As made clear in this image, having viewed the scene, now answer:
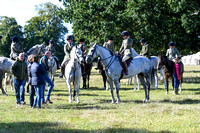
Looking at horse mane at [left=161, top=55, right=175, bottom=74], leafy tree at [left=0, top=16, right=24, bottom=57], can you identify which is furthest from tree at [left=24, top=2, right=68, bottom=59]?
horse mane at [left=161, top=55, right=175, bottom=74]

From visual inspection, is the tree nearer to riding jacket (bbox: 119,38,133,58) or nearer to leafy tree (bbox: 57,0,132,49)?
leafy tree (bbox: 57,0,132,49)

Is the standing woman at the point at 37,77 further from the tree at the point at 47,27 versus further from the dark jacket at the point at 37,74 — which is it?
the tree at the point at 47,27

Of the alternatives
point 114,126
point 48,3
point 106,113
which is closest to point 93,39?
point 106,113

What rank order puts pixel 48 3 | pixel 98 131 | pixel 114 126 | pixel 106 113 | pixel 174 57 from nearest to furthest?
pixel 98 131, pixel 114 126, pixel 106 113, pixel 174 57, pixel 48 3

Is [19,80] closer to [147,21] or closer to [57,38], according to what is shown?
[147,21]

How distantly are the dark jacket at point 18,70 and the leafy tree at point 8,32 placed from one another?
44.4 m

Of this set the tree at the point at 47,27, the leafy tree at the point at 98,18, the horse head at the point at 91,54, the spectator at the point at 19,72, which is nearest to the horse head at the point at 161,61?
the horse head at the point at 91,54

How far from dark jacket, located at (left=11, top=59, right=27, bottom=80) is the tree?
40994mm

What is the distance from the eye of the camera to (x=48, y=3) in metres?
52.2

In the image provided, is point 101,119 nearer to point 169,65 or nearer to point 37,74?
point 37,74

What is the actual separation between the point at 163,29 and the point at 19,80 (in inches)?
639

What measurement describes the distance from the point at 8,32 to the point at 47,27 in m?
9.54

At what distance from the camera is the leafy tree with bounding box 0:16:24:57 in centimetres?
5372

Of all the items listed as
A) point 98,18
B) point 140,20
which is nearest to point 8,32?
point 98,18
